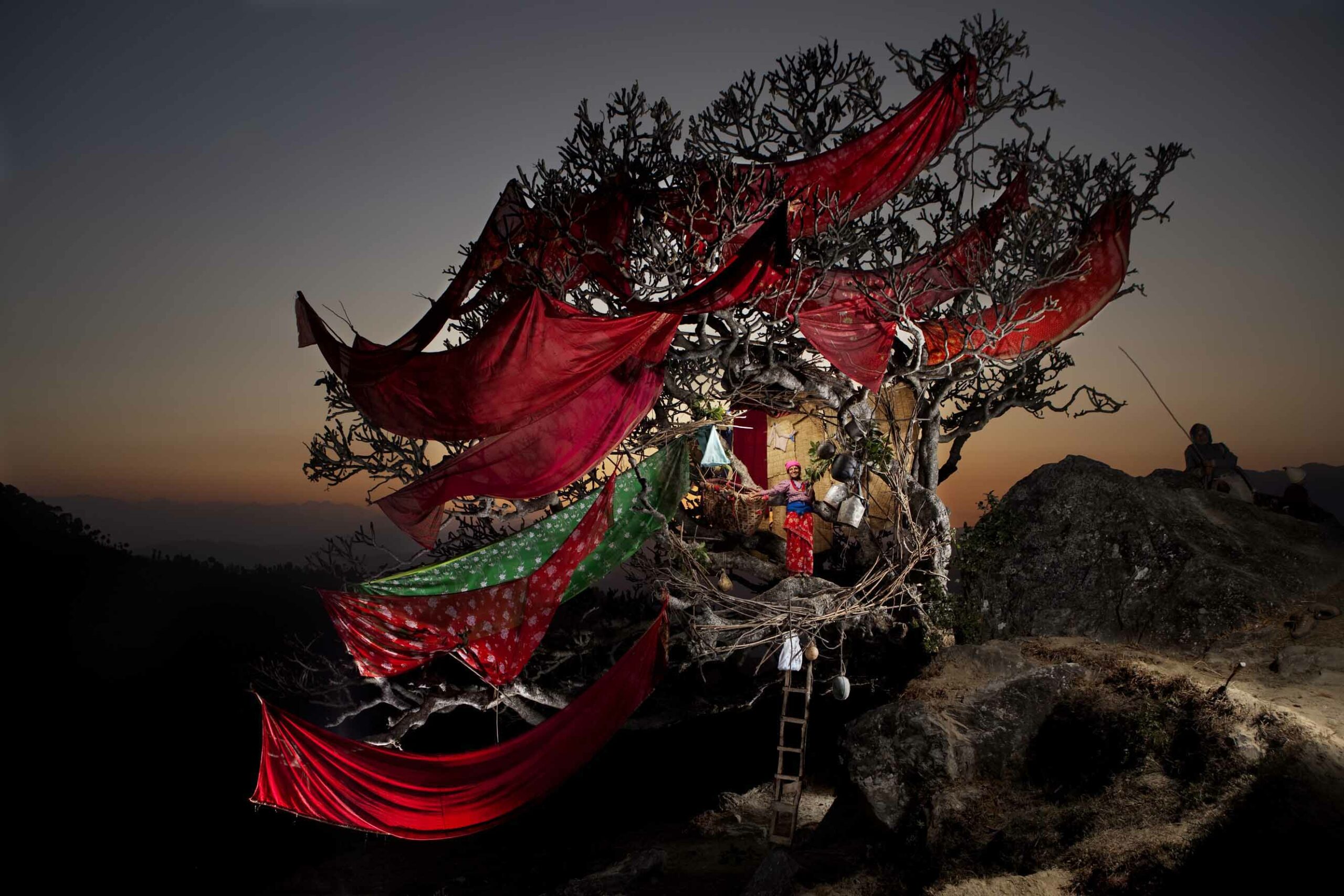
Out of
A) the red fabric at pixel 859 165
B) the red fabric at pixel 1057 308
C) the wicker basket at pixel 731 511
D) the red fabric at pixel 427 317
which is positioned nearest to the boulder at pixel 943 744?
the red fabric at pixel 1057 308

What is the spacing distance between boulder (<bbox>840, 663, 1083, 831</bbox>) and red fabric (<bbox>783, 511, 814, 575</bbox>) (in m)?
2.09

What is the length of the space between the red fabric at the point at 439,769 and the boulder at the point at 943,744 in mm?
1930

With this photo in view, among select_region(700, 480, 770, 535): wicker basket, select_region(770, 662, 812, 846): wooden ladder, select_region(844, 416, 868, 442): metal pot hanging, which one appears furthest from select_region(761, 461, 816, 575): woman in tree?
A: select_region(770, 662, 812, 846): wooden ladder

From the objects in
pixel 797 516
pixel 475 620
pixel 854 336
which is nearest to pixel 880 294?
pixel 854 336

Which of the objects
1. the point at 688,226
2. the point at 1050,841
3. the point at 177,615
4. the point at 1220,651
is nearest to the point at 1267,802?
the point at 1050,841

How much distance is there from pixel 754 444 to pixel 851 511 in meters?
2.75

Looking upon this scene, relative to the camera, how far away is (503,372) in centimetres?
560

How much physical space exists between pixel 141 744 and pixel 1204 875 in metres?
11.8

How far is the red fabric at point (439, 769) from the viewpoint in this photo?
596 cm

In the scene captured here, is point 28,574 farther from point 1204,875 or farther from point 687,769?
point 1204,875

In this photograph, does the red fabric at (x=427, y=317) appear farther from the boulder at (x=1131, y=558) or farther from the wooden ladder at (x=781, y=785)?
the boulder at (x=1131, y=558)

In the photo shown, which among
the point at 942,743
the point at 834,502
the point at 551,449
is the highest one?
the point at 551,449

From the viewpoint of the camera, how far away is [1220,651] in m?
5.81

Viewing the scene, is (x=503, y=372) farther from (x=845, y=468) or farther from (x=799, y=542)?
(x=799, y=542)
